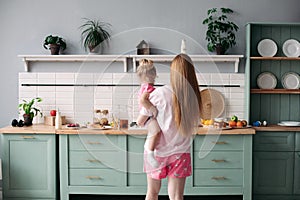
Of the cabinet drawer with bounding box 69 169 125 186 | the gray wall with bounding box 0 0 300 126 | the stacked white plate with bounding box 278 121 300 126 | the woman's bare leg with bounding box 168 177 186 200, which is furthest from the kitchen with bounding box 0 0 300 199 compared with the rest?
the woman's bare leg with bounding box 168 177 186 200

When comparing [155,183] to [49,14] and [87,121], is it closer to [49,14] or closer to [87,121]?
→ [87,121]

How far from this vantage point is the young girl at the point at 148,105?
1.69m

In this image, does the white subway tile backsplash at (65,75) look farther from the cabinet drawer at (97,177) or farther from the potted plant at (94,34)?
the cabinet drawer at (97,177)

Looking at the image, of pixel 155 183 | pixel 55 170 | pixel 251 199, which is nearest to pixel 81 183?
pixel 55 170

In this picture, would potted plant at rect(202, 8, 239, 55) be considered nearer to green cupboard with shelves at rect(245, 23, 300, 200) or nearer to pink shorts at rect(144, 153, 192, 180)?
green cupboard with shelves at rect(245, 23, 300, 200)

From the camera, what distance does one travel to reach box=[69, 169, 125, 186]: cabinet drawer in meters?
3.43

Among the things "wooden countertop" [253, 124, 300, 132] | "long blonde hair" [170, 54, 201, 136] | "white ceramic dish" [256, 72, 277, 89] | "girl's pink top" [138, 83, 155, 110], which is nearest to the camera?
"girl's pink top" [138, 83, 155, 110]

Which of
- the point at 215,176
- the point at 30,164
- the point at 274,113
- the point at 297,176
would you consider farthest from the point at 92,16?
the point at 297,176

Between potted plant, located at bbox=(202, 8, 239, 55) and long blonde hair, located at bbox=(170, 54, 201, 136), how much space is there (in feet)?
6.04

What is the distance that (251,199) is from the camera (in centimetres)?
345

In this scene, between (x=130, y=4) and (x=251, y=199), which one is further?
(x=130, y=4)

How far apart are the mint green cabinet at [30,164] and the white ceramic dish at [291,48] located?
8.36ft

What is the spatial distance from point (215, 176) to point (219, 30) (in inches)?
58.8

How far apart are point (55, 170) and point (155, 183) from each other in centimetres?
148
